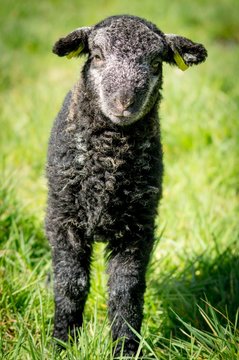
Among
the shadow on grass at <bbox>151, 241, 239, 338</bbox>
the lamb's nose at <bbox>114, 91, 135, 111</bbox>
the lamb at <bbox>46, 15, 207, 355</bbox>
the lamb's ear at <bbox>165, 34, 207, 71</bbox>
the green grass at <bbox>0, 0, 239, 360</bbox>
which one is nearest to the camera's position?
the lamb's nose at <bbox>114, 91, 135, 111</bbox>

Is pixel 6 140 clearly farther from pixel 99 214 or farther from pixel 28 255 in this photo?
pixel 99 214

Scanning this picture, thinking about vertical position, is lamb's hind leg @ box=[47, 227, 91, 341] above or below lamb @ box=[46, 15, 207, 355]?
below

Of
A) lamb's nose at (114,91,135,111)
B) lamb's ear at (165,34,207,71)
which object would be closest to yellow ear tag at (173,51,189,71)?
lamb's ear at (165,34,207,71)

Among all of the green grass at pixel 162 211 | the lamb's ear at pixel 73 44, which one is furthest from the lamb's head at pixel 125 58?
the green grass at pixel 162 211

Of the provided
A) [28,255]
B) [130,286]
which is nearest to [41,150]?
[28,255]

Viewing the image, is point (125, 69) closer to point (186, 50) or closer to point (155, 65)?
point (155, 65)

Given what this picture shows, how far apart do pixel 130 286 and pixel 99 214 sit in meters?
0.48

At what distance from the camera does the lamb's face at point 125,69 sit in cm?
286

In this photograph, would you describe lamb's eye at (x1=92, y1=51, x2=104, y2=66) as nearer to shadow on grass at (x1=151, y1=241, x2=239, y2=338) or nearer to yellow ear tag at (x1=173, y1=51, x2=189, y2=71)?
yellow ear tag at (x1=173, y1=51, x2=189, y2=71)

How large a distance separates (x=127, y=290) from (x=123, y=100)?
1.13m

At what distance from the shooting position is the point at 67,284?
10.5 ft

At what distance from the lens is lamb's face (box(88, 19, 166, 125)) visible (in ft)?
9.39

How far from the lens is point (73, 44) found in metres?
3.14

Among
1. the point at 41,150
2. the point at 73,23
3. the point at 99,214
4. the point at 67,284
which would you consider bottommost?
the point at 67,284
